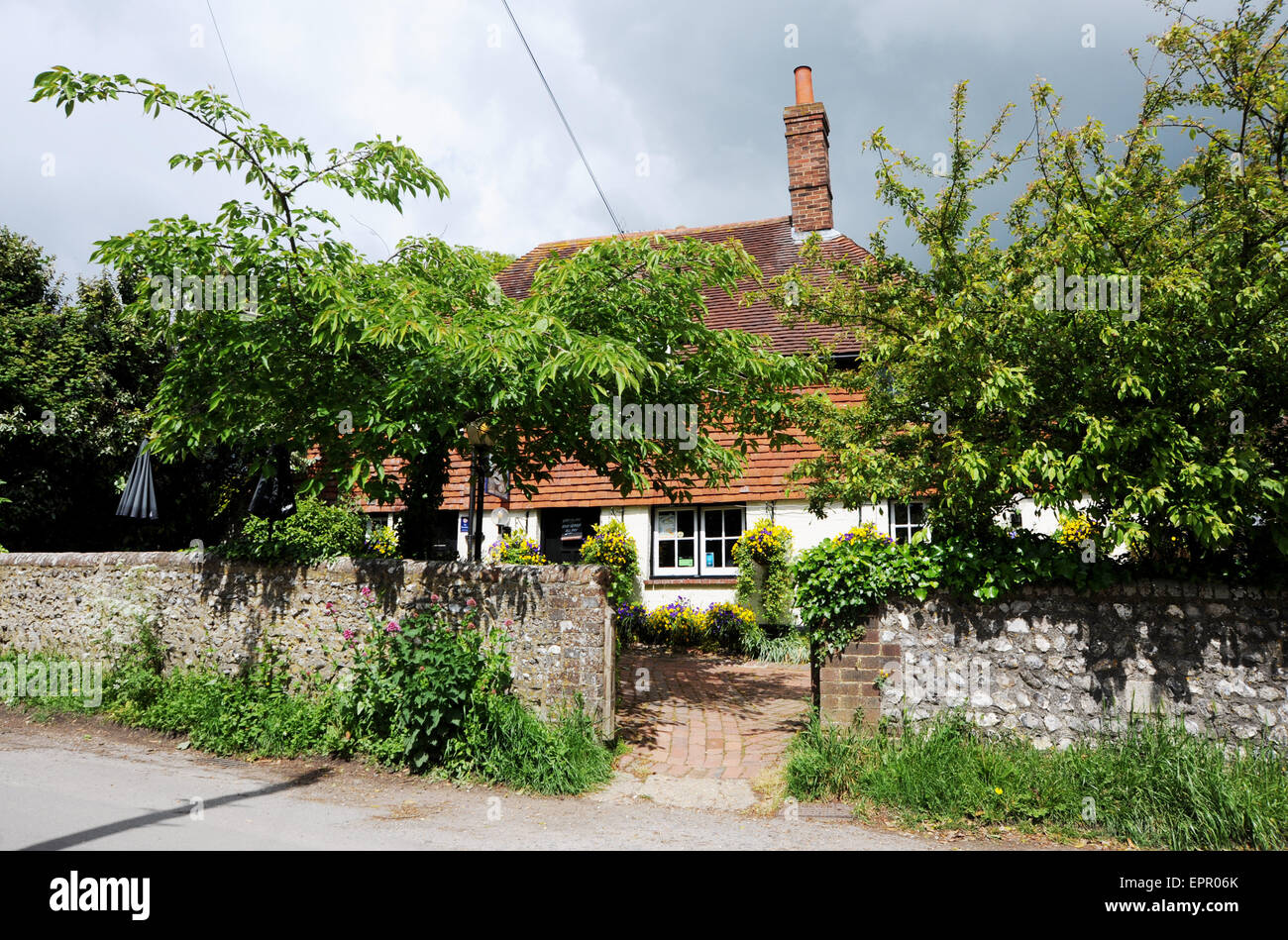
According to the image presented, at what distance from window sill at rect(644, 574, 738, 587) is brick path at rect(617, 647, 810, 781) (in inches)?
61.6

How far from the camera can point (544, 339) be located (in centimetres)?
645

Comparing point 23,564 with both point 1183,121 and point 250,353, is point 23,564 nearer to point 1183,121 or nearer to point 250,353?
point 250,353

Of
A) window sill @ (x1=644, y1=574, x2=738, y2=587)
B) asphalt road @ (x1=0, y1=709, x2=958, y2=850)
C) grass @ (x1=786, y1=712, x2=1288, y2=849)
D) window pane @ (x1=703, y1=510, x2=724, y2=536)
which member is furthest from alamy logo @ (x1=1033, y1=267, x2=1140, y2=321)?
window pane @ (x1=703, y1=510, x2=724, y2=536)

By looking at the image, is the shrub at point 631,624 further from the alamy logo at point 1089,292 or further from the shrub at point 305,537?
the alamy logo at point 1089,292

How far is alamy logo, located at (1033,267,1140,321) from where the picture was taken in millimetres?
5395

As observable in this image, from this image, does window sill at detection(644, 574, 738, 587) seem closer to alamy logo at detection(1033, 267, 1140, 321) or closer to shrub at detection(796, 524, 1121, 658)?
shrub at detection(796, 524, 1121, 658)

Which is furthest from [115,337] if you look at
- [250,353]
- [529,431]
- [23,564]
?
[529,431]

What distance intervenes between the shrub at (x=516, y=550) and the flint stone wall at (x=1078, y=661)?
7820 millimetres

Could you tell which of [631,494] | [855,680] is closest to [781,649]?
[631,494]

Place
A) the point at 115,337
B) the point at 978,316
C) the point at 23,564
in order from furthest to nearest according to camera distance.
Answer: the point at 115,337 → the point at 23,564 → the point at 978,316

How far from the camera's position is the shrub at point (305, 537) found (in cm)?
814

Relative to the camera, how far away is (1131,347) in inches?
211

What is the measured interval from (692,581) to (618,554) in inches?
54.5

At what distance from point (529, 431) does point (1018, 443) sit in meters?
4.44
